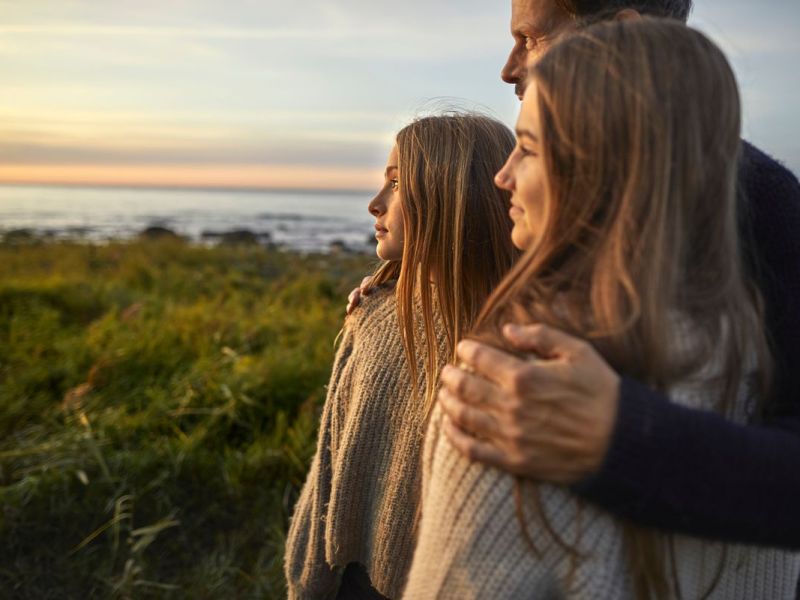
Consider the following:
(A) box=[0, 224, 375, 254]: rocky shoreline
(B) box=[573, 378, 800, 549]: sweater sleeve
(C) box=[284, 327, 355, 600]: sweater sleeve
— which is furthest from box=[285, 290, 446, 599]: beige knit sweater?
(A) box=[0, 224, 375, 254]: rocky shoreline

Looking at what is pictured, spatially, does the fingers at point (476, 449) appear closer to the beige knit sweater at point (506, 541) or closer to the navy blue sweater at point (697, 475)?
the beige knit sweater at point (506, 541)

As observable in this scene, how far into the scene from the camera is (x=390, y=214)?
2.16 metres

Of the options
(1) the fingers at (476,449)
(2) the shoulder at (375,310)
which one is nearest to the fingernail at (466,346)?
(1) the fingers at (476,449)

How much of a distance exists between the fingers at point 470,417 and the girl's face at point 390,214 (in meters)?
0.88

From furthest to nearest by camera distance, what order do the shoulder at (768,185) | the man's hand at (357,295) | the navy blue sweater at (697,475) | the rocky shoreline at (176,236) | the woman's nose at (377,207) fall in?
the rocky shoreline at (176,236)
the man's hand at (357,295)
the woman's nose at (377,207)
the shoulder at (768,185)
the navy blue sweater at (697,475)

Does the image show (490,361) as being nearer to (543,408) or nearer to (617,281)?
(543,408)

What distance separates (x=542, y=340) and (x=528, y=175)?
0.33 meters

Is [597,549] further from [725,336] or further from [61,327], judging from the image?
[61,327]

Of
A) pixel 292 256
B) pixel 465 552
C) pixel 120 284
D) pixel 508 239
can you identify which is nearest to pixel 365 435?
pixel 508 239

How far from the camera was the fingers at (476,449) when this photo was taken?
1.24 metres

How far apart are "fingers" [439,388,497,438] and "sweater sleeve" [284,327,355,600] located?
0.98 m

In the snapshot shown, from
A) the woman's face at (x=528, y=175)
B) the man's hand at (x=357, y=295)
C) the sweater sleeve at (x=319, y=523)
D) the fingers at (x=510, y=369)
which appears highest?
the woman's face at (x=528, y=175)

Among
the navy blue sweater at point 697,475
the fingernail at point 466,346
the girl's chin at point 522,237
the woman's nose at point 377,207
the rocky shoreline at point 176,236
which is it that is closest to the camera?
the navy blue sweater at point 697,475

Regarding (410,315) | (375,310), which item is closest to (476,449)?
(410,315)
